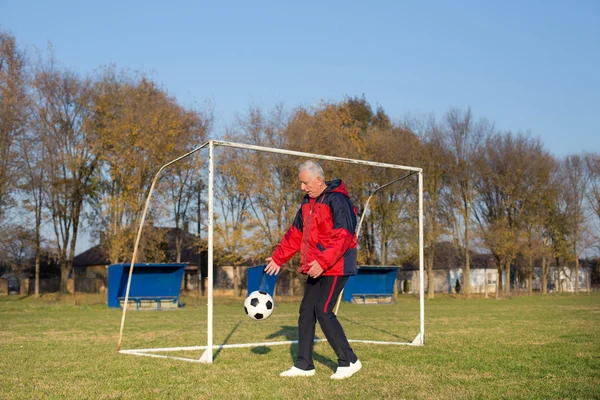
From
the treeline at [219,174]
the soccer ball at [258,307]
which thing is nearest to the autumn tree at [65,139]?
the treeline at [219,174]

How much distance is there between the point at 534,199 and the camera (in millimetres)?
47750

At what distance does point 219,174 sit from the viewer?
39438 mm

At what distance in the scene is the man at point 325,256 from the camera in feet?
21.8

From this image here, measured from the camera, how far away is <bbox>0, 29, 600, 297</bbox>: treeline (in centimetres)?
3466

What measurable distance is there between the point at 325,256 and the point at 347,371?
1222mm

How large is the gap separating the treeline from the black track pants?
2657 cm

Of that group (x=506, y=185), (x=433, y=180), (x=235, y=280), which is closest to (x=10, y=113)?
(x=235, y=280)

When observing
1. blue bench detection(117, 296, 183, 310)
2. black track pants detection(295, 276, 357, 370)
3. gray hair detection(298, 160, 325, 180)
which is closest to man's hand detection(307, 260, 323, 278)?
black track pants detection(295, 276, 357, 370)

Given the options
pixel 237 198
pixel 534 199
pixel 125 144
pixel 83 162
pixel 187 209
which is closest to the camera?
pixel 125 144

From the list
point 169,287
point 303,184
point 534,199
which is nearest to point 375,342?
point 303,184

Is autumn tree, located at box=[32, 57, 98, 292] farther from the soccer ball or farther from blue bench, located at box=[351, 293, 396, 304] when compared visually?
the soccer ball

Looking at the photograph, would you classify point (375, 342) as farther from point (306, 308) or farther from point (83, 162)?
point (83, 162)

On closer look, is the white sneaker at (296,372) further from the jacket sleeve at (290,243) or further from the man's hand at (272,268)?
the jacket sleeve at (290,243)

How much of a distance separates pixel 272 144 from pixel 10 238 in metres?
15.6
